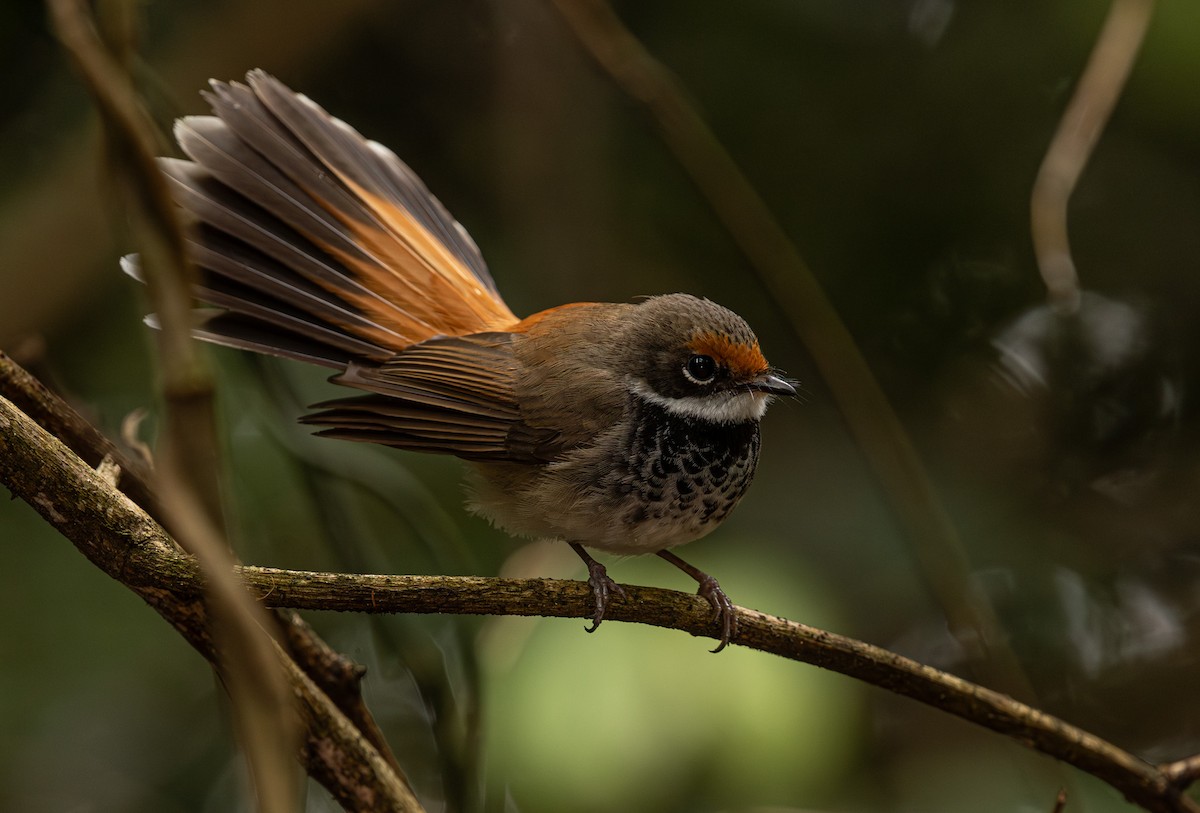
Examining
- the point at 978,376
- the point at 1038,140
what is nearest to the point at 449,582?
the point at 978,376

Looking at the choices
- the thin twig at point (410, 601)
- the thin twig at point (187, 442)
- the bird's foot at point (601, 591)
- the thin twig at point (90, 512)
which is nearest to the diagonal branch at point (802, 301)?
the thin twig at point (410, 601)

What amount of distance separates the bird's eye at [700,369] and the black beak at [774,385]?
0.10 m

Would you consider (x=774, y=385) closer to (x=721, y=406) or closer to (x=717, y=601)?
(x=721, y=406)

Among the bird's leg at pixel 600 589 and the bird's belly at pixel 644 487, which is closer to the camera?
the bird's leg at pixel 600 589

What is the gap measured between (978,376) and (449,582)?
3022 millimetres

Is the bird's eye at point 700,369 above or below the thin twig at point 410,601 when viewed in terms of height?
above

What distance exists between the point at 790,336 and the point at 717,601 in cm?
175

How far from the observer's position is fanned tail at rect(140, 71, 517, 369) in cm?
294

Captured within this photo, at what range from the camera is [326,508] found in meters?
3.13

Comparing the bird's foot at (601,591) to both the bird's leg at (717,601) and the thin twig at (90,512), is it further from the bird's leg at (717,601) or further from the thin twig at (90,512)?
the thin twig at (90,512)

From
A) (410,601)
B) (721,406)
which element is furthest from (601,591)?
(721,406)

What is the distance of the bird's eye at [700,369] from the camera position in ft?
9.81

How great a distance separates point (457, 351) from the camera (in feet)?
10.2

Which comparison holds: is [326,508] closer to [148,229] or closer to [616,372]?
[616,372]
